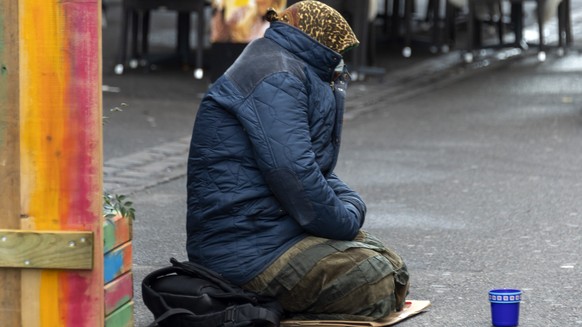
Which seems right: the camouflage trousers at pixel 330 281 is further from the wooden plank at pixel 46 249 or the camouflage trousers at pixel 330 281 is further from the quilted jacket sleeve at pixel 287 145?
the wooden plank at pixel 46 249

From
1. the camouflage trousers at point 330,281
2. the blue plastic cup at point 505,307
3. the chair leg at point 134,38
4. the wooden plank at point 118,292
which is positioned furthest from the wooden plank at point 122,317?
the chair leg at point 134,38

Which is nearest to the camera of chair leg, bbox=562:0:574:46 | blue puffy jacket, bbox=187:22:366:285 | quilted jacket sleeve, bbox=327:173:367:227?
blue puffy jacket, bbox=187:22:366:285

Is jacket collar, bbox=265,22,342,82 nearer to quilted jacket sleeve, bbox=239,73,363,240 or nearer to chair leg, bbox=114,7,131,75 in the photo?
quilted jacket sleeve, bbox=239,73,363,240

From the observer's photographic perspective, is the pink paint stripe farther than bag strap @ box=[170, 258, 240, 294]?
No


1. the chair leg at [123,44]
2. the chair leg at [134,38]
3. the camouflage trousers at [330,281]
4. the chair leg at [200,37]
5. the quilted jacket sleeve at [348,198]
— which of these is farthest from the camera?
the chair leg at [134,38]

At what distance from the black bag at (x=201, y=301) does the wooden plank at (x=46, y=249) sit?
2.05ft

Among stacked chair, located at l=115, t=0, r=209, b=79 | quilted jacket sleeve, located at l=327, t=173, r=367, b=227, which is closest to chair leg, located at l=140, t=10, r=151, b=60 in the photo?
stacked chair, located at l=115, t=0, r=209, b=79

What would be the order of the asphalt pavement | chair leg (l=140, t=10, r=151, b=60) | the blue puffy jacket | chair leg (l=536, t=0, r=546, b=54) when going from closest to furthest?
the blue puffy jacket → the asphalt pavement → chair leg (l=140, t=10, r=151, b=60) → chair leg (l=536, t=0, r=546, b=54)

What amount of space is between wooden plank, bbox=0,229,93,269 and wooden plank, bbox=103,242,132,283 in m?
0.21

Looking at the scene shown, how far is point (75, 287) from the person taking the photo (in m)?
4.70

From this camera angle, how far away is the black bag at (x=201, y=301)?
516 cm

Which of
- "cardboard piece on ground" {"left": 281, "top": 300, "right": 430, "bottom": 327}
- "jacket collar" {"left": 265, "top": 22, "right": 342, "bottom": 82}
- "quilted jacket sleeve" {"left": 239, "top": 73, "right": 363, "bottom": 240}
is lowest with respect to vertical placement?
"cardboard piece on ground" {"left": 281, "top": 300, "right": 430, "bottom": 327}

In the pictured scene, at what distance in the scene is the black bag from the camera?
16.9 ft

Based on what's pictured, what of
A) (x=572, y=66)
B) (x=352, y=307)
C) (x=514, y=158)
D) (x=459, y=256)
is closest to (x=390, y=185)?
(x=514, y=158)
